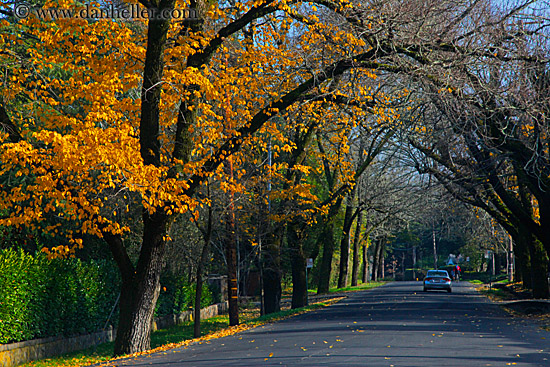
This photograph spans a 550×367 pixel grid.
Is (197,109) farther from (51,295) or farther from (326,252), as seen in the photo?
(326,252)

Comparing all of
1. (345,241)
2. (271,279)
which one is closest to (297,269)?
(271,279)

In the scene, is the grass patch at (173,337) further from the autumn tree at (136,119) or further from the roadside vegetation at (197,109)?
the autumn tree at (136,119)

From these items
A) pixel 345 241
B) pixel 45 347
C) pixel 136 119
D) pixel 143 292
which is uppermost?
pixel 136 119

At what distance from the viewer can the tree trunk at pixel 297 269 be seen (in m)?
29.6

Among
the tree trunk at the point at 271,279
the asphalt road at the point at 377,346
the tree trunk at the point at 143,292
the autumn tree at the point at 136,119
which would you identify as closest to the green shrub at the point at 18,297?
the autumn tree at the point at 136,119

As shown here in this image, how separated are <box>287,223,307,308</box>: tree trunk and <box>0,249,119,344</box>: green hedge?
9.64 m

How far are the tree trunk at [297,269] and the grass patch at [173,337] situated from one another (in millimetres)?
995

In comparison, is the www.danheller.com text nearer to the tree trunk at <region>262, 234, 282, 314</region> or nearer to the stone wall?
the stone wall

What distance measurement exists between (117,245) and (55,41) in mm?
5079

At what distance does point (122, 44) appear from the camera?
583 inches

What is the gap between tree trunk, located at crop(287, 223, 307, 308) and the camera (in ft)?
97.2

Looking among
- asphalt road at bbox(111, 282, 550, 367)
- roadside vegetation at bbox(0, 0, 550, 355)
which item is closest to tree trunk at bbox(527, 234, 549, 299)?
roadside vegetation at bbox(0, 0, 550, 355)

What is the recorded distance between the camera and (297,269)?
30078mm

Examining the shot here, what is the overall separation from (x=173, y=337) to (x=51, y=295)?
20.6 feet
